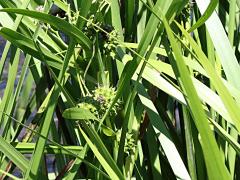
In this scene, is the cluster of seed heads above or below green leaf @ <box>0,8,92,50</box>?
below

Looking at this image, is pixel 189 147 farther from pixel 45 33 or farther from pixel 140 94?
pixel 45 33

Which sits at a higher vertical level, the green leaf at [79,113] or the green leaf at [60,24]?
the green leaf at [60,24]

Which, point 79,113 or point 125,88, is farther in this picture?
point 125,88

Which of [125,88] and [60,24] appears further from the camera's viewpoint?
[125,88]

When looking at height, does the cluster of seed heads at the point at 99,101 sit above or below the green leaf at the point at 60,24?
below

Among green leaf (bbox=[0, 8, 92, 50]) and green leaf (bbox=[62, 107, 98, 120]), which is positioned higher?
green leaf (bbox=[0, 8, 92, 50])

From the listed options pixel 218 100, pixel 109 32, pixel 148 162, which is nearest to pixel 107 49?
pixel 109 32

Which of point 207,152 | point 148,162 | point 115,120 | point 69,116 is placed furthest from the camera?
point 148,162

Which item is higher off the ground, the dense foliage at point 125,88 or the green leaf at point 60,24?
the green leaf at point 60,24
